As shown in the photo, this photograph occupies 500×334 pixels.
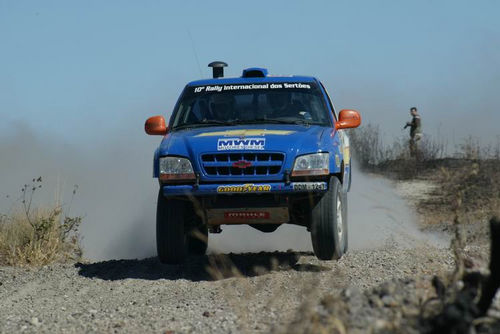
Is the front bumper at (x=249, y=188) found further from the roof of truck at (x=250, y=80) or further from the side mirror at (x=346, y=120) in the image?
the roof of truck at (x=250, y=80)

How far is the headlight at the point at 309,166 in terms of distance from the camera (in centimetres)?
978

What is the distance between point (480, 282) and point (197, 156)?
13.8 feet

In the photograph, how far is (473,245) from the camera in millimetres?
12016

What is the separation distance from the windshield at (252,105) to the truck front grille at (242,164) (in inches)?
39.6

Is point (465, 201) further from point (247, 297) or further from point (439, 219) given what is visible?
point (247, 297)

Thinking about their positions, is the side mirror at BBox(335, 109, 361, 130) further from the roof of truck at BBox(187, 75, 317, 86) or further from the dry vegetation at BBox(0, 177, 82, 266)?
the dry vegetation at BBox(0, 177, 82, 266)

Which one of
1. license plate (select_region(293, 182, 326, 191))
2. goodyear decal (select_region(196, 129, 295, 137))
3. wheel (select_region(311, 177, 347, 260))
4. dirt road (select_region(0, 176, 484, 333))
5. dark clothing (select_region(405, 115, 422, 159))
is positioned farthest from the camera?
dark clothing (select_region(405, 115, 422, 159))

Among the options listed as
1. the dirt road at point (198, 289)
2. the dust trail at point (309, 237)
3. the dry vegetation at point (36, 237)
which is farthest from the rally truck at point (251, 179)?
the dry vegetation at point (36, 237)

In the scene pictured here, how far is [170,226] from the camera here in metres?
10.1

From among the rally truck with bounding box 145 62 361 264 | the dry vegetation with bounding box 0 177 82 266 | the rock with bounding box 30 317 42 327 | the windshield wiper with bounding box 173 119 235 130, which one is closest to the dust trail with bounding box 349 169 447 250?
the rally truck with bounding box 145 62 361 264

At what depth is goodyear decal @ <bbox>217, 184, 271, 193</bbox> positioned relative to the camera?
973cm

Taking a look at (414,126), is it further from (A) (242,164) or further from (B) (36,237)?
(A) (242,164)

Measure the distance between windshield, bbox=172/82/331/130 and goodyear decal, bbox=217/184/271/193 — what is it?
4.04 ft

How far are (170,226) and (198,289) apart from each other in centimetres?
107
